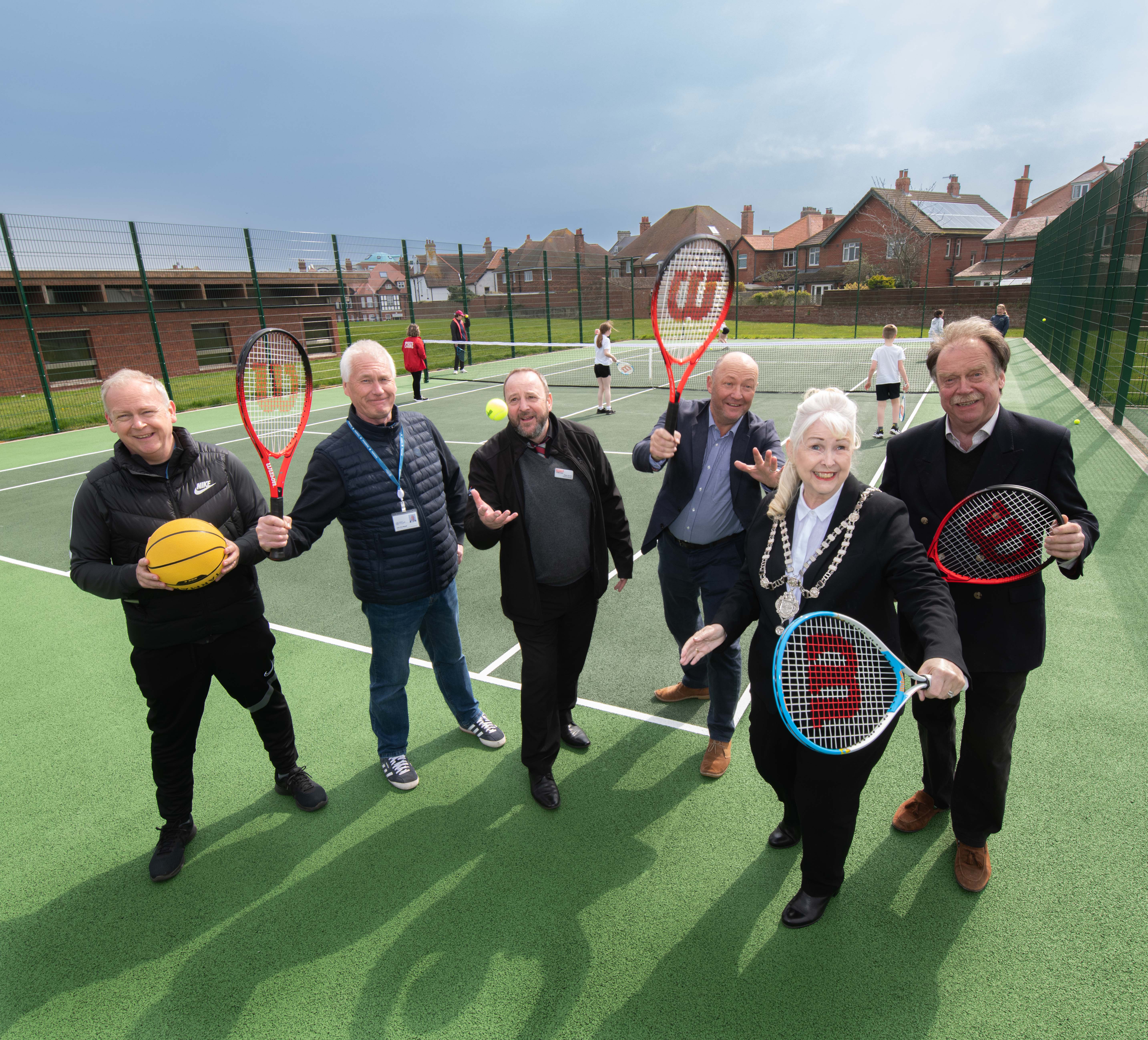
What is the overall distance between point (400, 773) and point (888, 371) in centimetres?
1066

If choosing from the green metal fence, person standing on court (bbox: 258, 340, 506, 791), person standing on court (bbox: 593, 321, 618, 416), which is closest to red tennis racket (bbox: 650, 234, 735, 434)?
person standing on court (bbox: 258, 340, 506, 791)

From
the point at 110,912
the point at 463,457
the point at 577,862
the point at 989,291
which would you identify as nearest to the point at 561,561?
the point at 577,862

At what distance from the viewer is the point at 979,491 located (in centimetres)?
270

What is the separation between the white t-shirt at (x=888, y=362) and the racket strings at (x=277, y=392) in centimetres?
992

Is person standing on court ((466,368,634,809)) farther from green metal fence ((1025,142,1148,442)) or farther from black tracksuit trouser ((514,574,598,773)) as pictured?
green metal fence ((1025,142,1148,442))

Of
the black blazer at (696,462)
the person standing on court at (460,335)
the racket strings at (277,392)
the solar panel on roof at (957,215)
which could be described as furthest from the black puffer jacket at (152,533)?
the solar panel on roof at (957,215)

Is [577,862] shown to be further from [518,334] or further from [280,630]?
[518,334]

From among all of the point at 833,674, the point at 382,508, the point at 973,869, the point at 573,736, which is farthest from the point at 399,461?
the point at 973,869

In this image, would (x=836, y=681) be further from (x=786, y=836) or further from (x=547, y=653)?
(x=547, y=653)

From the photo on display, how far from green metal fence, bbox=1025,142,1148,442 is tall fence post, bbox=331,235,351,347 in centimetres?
1961

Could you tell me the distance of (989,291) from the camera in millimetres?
35500

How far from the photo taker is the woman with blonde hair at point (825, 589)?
248cm

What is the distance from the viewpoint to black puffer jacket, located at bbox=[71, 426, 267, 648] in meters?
3.01

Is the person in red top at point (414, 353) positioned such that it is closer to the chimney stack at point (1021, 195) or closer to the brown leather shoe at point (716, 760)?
the brown leather shoe at point (716, 760)
